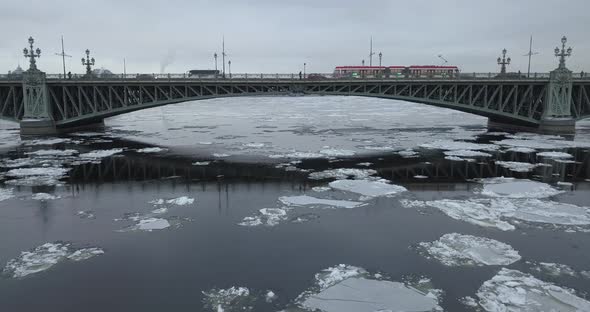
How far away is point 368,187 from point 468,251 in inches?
371

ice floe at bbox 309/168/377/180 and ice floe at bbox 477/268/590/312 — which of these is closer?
ice floe at bbox 477/268/590/312

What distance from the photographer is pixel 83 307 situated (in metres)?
11.8

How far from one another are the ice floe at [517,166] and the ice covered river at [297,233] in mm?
133

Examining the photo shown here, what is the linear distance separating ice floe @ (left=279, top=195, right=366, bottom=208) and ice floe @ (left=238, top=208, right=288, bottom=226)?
127 centimetres

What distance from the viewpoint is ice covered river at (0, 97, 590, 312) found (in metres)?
12.4

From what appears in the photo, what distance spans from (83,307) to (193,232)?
6057 millimetres

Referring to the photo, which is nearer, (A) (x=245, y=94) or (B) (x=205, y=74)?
(A) (x=245, y=94)

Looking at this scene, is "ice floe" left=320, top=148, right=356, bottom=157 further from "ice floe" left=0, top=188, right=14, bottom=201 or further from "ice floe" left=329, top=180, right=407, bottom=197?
"ice floe" left=0, top=188, right=14, bottom=201

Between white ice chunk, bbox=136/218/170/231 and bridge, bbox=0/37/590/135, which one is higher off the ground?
bridge, bbox=0/37/590/135

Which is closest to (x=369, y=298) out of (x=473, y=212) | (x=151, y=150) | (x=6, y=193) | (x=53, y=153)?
(x=473, y=212)

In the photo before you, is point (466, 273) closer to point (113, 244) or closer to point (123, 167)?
point (113, 244)

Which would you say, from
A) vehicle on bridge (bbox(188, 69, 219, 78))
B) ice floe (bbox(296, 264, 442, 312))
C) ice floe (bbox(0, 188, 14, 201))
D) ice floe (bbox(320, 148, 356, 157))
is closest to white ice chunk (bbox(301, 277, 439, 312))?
ice floe (bbox(296, 264, 442, 312))

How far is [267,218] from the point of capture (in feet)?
63.2

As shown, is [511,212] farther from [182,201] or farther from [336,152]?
[336,152]
